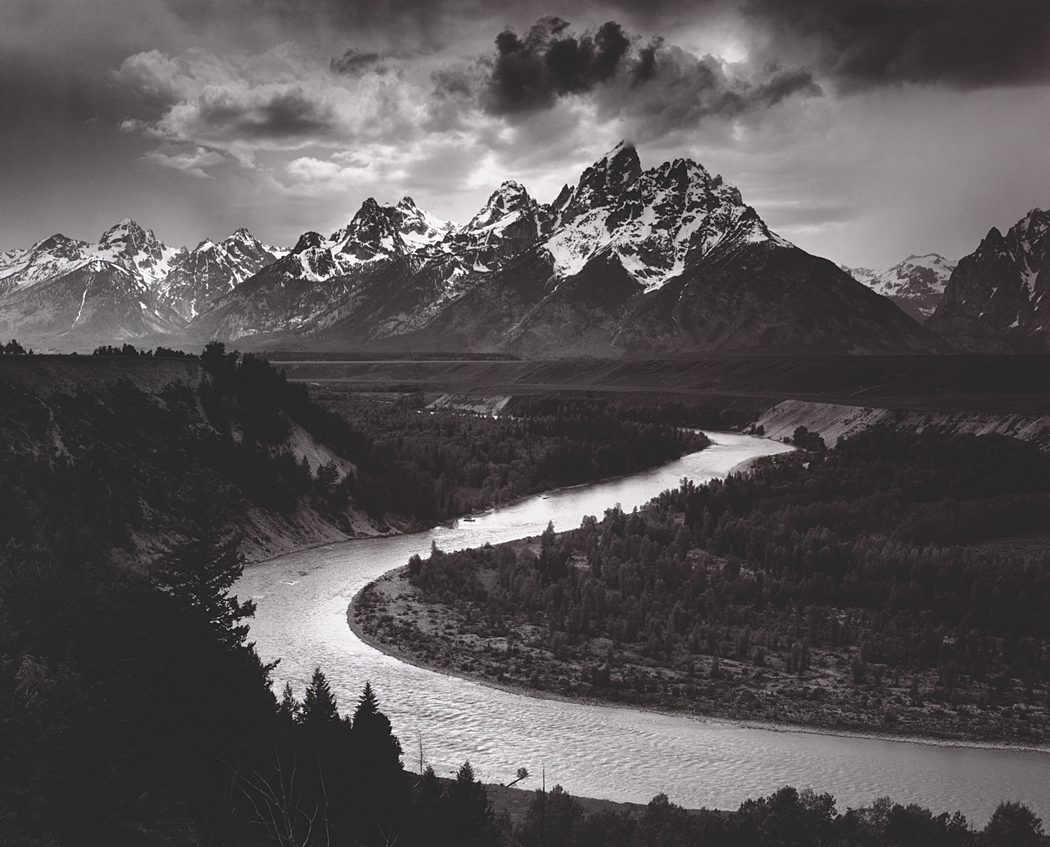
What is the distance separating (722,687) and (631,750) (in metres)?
7.29

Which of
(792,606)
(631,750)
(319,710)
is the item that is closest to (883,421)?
(792,606)

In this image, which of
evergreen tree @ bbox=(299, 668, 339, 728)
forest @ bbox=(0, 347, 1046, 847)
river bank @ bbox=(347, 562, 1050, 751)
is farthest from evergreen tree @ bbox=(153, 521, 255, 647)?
river bank @ bbox=(347, 562, 1050, 751)

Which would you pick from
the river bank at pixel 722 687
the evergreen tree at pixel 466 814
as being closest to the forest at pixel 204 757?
the evergreen tree at pixel 466 814

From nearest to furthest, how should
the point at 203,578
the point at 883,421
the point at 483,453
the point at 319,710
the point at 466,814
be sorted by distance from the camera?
the point at 466,814
the point at 319,710
the point at 203,578
the point at 483,453
the point at 883,421

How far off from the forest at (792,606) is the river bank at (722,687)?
10cm

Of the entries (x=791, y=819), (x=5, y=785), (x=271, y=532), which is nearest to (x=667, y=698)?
(x=791, y=819)

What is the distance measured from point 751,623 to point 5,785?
3611cm

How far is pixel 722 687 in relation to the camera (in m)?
39.4

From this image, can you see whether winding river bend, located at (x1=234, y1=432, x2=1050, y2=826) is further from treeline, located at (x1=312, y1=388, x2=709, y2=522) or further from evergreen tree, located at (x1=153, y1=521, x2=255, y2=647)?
treeline, located at (x1=312, y1=388, x2=709, y2=522)

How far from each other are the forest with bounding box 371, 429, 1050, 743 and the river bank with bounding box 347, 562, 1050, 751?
0.10 meters

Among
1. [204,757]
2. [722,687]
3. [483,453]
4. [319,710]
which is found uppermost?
[483,453]

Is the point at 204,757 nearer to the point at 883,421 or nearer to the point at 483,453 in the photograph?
the point at 483,453

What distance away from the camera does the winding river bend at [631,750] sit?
30844 mm

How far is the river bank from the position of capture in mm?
36188
